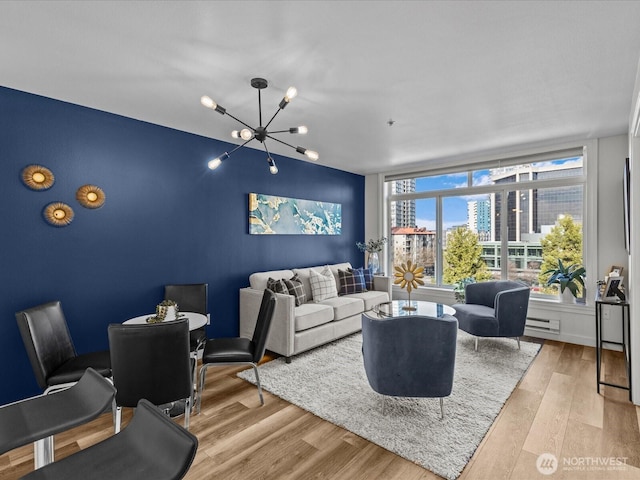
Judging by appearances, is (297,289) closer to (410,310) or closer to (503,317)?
(410,310)

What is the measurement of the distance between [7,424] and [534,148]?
5556 millimetres

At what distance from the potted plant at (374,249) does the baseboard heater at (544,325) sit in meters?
2.39

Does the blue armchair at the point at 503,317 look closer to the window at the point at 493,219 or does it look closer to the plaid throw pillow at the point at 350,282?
the window at the point at 493,219

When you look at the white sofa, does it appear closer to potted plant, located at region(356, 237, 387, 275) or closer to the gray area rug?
the gray area rug

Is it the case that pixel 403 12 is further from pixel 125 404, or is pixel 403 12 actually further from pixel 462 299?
pixel 462 299

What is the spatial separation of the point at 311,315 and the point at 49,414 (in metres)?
2.97

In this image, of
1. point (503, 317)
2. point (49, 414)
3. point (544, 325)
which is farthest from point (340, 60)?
point (544, 325)

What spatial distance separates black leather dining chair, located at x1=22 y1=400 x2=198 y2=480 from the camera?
998 millimetres

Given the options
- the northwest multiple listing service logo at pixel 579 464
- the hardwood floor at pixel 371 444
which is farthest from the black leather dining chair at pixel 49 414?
the northwest multiple listing service logo at pixel 579 464

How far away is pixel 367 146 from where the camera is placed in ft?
15.1

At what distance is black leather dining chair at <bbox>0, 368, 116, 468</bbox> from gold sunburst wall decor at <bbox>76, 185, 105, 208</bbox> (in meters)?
2.29

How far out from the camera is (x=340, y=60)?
7.79ft

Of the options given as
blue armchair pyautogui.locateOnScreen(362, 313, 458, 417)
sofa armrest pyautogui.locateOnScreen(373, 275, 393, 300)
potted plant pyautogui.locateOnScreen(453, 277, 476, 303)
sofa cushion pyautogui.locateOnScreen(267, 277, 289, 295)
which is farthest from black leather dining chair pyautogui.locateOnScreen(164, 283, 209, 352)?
potted plant pyautogui.locateOnScreen(453, 277, 476, 303)

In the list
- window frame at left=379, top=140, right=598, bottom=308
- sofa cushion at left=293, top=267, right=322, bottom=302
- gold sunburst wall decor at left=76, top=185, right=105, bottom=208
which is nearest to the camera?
gold sunburst wall decor at left=76, top=185, right=105, bottom=208
